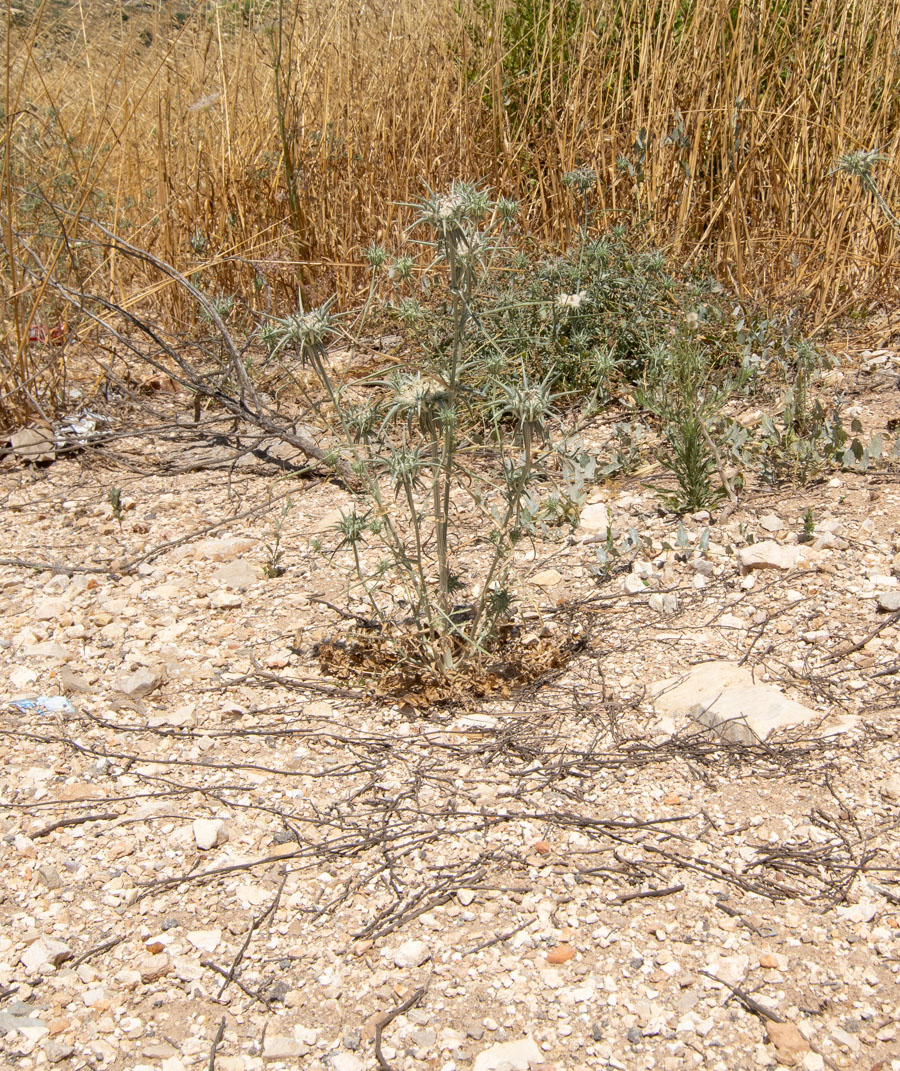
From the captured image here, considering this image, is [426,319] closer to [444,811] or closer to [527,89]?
[527,89]

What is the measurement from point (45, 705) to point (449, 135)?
10.5ft

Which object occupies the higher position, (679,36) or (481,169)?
(679,36)

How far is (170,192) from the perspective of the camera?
411 centimetres

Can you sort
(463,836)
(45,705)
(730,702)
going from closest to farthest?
(463,836)
(730,702)
(45,705)

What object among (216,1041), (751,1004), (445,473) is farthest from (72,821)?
(751,1004)

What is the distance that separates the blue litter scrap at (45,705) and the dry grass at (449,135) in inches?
64.5

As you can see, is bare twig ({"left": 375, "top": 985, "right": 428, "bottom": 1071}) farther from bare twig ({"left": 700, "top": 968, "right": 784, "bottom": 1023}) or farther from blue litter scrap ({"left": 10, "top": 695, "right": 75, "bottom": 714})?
blue litter scrap ({"left": 10, "top": 695, "right": 75, "bottom": 714})

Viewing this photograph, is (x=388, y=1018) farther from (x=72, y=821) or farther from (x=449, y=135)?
(x=449, y=135)

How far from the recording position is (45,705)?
2059 mm

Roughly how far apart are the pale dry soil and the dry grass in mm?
1656

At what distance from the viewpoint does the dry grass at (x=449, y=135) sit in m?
3.68

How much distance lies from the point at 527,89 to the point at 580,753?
10.6 ft

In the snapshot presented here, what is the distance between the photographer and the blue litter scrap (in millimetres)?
2041

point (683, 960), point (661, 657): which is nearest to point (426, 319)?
point (661, 657)
